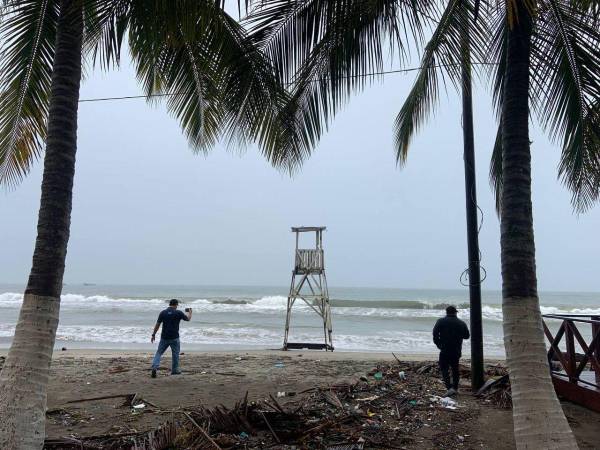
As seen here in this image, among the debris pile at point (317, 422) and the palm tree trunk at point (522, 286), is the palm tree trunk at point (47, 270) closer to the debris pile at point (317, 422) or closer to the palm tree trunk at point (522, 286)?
the debris pile at point (317, 422)

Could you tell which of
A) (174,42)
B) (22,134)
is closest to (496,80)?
(174,42)

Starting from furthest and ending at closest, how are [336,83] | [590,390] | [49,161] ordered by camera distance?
[590,390], [336,83], [49,161]

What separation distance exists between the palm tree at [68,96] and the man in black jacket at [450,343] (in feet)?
13.4

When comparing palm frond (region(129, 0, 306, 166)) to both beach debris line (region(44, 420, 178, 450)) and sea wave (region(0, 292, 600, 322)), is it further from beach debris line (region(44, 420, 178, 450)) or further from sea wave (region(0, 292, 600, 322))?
sea wave (region(0, 292, 600, 322))

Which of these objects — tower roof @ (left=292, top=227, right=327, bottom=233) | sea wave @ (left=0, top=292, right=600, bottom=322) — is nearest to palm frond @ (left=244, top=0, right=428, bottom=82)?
tower roof @ (left=292, top=227, right=327, bottom=233)

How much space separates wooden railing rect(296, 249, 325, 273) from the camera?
16.1 meters

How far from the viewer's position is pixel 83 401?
6.98 m

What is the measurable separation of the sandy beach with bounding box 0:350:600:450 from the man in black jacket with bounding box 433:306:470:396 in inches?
10.4

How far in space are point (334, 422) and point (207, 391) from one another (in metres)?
2.97

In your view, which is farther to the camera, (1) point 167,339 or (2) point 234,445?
(1) point 167,339

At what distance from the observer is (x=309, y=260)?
53.1 ft

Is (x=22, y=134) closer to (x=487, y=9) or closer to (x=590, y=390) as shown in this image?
(x=487, y=9)

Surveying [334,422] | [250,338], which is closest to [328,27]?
[334,422]

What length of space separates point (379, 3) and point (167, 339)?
7.50m
